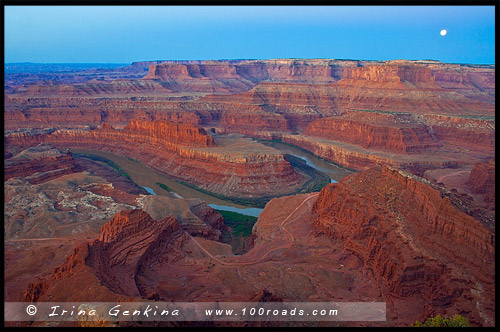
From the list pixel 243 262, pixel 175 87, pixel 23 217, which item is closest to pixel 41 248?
pixel 23 217

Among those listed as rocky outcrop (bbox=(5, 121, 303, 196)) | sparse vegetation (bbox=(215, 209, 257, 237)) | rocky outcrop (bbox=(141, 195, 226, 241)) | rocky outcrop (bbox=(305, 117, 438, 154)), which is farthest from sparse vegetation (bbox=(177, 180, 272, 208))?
rocky outcrop (bbox=(305, 117, 438, 154))

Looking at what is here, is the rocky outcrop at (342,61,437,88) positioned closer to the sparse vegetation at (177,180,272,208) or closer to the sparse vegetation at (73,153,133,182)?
the sparse vegetation at (177,180,272,208)

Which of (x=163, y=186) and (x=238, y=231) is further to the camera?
(x=163, y=186)

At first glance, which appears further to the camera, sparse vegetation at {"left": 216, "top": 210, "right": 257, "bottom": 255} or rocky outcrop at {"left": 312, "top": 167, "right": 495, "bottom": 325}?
sparse vegetation at {"left": 216, "top": 210, "right": 257, "bottom": 255}

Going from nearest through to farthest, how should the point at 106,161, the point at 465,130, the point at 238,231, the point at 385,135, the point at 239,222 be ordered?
the point at 238,231, the point at 239,222, the point at 106,161, the point at 385,135, the point at 465,130

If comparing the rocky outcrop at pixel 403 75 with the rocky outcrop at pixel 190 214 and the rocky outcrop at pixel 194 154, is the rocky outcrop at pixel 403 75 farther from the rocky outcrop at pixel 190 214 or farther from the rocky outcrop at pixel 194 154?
the rocky outcrop at pixel 190 214

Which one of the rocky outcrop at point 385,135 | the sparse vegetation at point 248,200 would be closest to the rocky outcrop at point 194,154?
the sparse vegetation at point 248,200

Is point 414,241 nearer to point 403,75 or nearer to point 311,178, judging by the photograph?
point 311,178

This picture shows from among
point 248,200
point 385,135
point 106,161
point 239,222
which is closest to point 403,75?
point 385,135
